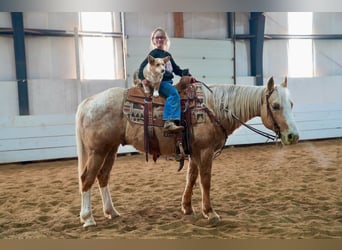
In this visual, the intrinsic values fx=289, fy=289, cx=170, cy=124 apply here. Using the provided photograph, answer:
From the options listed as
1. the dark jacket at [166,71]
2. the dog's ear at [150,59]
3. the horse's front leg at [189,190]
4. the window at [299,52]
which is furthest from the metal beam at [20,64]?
the window at [299,52]

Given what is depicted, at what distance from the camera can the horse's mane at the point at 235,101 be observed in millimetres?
2244

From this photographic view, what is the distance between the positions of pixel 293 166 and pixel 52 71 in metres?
2.81

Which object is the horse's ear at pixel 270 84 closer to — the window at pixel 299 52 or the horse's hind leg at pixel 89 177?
the window at pixel 299 52

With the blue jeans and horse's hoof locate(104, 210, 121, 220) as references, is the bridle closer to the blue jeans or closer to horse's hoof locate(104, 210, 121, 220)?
the blue jeans

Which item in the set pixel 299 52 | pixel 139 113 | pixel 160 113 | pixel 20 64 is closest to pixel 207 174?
pixel 160 113

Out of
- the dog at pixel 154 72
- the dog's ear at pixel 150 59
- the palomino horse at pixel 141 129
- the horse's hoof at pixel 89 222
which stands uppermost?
the dog's ear at pixel 150 59

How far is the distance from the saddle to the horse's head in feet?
1.57

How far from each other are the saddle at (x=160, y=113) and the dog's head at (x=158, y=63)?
0.23 meters

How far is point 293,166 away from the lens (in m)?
3.30

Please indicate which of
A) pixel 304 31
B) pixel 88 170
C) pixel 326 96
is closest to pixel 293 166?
pixel 326 96

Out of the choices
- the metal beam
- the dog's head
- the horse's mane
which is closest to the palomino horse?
the horse's mane

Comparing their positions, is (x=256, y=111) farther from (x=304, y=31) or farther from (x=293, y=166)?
(x=293, y=166)

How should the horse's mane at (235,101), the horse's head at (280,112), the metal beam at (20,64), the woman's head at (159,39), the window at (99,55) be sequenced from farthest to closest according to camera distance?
the metal beam at (20,64)
the window at (99,55)
the horse's mane at (235,101)
the woman's head at (159,39)
the horse's head at (280,112)

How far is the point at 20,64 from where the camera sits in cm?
293
